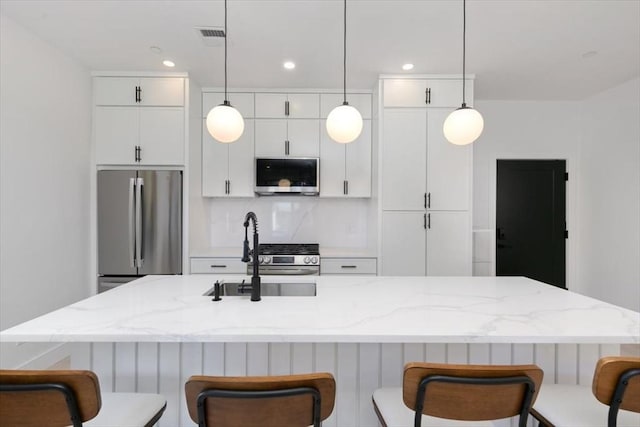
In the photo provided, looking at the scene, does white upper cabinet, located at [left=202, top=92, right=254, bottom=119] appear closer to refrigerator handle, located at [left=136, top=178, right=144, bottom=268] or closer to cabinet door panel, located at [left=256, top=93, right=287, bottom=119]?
cabinet door panel, located at [left=256, top=93, right=287, bottom=119]

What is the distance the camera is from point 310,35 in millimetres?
2535

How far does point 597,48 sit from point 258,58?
2.88m

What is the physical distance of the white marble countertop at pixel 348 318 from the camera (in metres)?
1.15

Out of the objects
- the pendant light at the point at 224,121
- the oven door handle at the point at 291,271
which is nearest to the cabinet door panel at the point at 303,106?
the oven door handle at the point at 291,271

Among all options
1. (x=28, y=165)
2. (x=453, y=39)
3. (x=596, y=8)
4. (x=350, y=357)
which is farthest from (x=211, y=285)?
(x=596, y=8)

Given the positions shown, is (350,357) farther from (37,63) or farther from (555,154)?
(555,154)

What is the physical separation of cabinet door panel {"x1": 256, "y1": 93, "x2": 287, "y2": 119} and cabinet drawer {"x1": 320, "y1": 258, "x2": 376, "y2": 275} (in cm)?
169

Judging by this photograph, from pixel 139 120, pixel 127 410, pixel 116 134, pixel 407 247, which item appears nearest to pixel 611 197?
pixel 407 247

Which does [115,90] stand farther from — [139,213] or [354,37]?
[354,37]

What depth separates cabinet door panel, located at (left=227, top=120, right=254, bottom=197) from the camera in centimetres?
364

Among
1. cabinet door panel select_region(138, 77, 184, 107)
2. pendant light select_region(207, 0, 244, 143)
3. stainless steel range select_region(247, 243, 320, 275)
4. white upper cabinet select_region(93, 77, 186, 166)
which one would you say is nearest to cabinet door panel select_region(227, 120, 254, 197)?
white upper cabinet select_region(93, 77, 186, 166)

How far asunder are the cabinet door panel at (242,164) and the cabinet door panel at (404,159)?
1469 millimetres

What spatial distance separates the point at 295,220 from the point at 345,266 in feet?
3.12

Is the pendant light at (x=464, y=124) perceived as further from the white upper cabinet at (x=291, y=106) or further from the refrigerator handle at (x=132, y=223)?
the refrigerator handle at (x=132, y=223)
